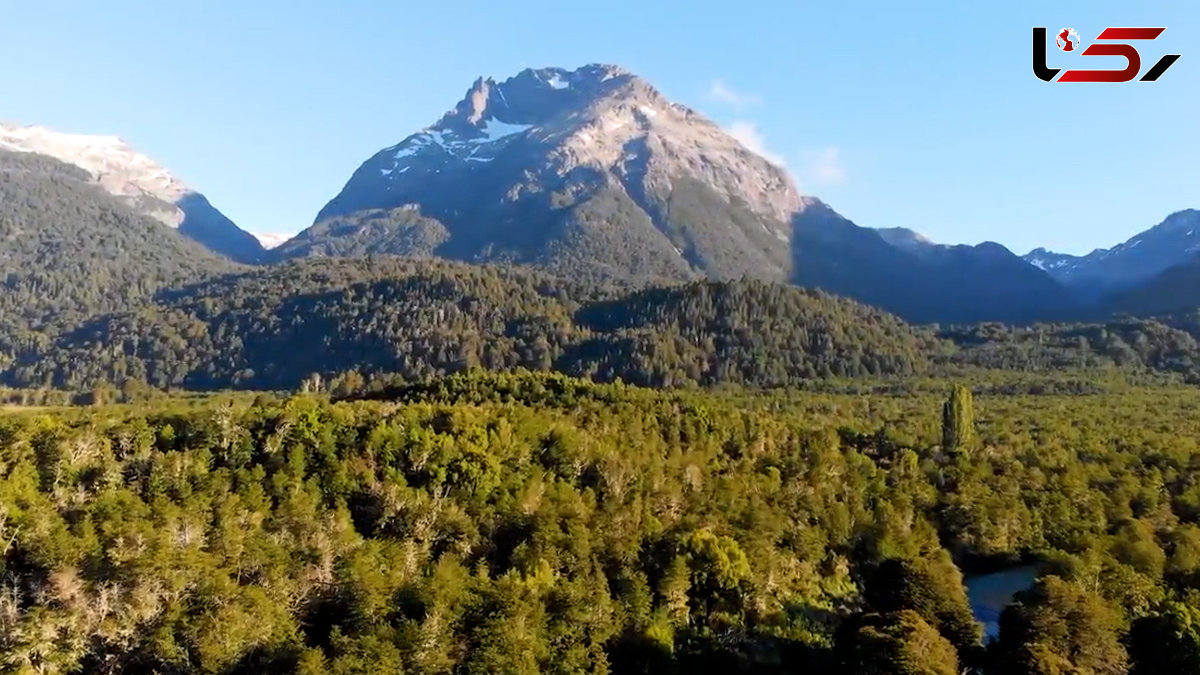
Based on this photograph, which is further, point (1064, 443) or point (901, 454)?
point (1064, 443)

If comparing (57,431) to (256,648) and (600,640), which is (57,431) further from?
(600,640)

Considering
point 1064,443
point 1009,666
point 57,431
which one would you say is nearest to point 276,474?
point 57,431

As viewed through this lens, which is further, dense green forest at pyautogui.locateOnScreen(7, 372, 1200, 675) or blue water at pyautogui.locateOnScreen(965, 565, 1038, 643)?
blue water at pyautogui.locateOnScreen(965, 565, 1038, 643)

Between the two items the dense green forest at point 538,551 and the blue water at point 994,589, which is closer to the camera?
the dense green forest at point 538,551
